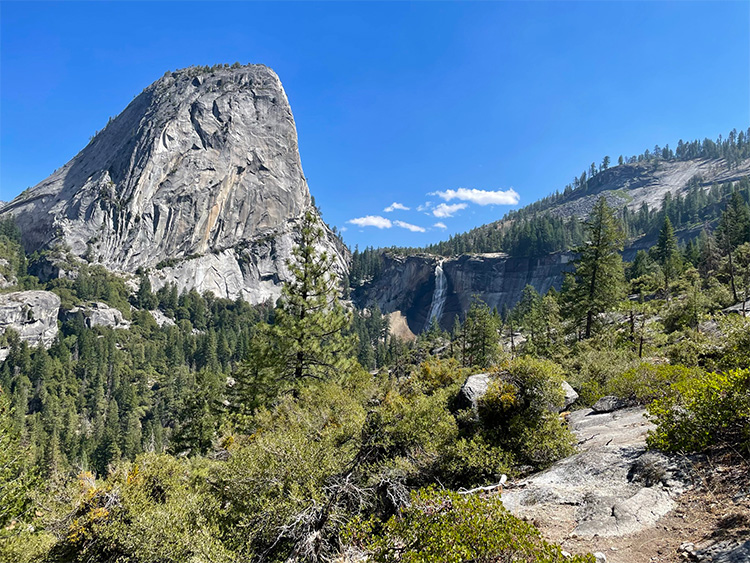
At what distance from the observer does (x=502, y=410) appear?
359 inches

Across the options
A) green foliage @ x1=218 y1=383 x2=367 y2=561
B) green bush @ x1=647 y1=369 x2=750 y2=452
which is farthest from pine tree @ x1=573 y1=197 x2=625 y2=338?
green foliage @ x1=218 y1=383 x2=367 y2=561

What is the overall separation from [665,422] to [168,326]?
5151 inches

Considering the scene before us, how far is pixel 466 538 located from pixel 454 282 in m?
133

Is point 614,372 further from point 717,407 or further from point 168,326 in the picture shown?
point 168,326

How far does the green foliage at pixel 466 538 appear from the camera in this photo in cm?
377

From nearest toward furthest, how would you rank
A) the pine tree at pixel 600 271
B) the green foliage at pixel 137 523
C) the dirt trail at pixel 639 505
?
the dirt trail at pixel 639 505 → the green foliage at pixel 137 523 → the pine tree at pixel 600 271

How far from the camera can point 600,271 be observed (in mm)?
23906

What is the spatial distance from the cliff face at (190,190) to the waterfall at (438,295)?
155 feet

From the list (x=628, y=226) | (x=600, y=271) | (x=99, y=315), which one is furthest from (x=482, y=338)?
(x=628, y=226)

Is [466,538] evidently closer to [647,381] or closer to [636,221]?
[647,381]

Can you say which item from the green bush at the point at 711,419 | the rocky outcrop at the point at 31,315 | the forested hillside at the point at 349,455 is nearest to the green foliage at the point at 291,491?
the forested hillside at the point at 349,455

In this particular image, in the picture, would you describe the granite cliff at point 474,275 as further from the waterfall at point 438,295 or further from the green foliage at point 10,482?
the green foliage at point 10,482

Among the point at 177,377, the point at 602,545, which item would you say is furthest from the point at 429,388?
the point at 177,377

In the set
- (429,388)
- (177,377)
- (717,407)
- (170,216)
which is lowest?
(177,377)
